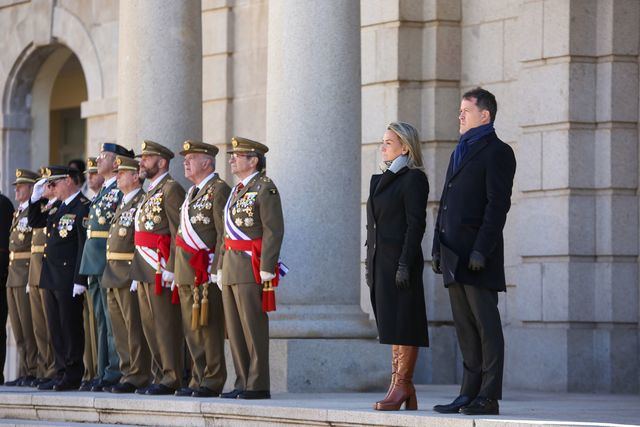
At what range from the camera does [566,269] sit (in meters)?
14.5

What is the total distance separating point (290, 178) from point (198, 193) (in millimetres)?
792

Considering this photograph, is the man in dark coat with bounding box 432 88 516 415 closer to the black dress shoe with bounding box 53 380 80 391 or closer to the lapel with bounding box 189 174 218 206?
the lapel with bounding box 189 174 218 206

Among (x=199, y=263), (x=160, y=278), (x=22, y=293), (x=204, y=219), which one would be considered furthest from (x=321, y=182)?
(x=22, y=293)

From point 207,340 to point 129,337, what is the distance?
2.99 feet

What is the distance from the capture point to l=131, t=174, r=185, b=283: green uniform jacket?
42.9 ft

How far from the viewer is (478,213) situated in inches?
402

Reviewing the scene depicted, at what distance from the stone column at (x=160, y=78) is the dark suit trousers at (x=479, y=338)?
17.7ft

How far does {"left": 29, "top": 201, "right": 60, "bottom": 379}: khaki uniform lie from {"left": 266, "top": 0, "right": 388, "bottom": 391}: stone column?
2.40m

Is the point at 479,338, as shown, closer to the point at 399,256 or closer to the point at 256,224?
the point at 399,256

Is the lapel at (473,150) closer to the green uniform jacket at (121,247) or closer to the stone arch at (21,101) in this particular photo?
the green uniform jacket at (121,247)

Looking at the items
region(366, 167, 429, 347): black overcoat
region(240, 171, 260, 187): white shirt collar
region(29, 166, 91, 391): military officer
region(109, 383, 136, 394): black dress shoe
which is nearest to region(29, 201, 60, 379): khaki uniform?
region(29, 166, 91, 391): military officer

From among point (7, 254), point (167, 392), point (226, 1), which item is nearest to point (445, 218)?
point (167, 392)

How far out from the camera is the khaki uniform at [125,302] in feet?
43.8

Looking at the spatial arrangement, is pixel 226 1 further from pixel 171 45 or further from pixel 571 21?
pixel 571 21
